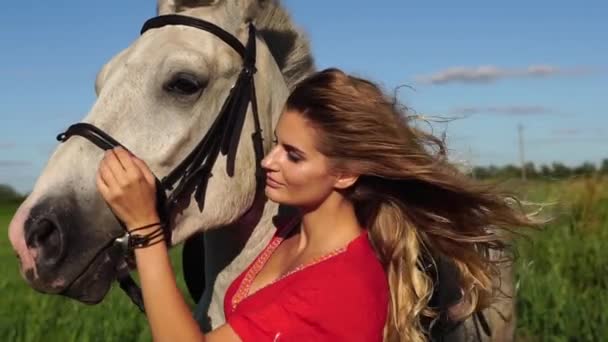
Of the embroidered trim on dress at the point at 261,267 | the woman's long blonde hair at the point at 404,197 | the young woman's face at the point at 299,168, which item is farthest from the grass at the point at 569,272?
the young woman's face at the point at 299,168

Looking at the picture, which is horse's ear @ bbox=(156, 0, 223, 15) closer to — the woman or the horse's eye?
the horse's eye

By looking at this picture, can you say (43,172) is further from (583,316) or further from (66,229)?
(583,316)

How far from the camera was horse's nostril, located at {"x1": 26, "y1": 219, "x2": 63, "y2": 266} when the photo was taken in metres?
2.58

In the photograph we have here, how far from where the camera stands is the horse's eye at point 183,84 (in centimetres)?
281

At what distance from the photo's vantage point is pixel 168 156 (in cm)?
281

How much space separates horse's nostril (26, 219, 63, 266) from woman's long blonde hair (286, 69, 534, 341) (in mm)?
790

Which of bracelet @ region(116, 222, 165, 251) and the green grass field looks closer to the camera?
bracelet @ region(116, 222, 165, 251)

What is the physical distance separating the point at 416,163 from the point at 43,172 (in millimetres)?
1142

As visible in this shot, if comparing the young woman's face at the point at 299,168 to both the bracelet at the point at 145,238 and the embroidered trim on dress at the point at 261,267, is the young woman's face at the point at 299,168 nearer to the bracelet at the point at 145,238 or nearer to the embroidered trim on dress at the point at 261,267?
the embroidered trim on dress at the point at 261,267

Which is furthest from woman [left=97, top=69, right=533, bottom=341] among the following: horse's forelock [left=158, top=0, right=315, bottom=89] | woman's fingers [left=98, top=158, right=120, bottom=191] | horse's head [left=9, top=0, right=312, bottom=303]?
horse's forelock [left=158, top=0, right=315, bottom=89]

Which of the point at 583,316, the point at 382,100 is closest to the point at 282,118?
the point at 382,100

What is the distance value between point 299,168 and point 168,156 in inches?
18.5

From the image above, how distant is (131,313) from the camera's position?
700 centimetres

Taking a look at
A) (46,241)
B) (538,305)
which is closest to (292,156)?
(46,241)
